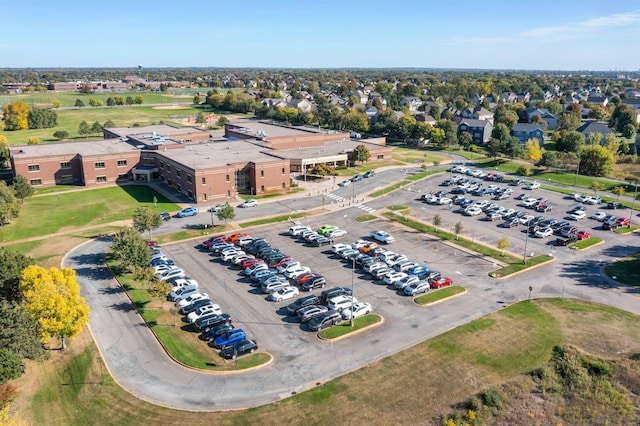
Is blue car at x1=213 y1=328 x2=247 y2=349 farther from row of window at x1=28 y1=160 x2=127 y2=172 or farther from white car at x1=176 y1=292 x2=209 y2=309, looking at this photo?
row of window at x1=28 y1=160 x2=127 y2=172

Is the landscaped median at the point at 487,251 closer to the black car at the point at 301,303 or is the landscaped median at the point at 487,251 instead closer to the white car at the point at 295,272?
the white car at the point at 295,272

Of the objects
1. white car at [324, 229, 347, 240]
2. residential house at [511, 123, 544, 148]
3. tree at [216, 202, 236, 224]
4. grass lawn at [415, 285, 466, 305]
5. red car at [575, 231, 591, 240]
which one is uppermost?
residential house at [511, 123, 544, 148]

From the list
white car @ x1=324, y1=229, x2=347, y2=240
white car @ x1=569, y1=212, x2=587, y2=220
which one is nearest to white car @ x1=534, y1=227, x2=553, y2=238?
white car @ x1=569, y1=212, x2=587, y2=220

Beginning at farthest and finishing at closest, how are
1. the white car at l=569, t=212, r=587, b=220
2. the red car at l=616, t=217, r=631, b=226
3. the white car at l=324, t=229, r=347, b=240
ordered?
the white car at l=569, t=212, r=587, b=220
the red car at l=616, t=217, r=631, b=226
the white car at l=324, t=229, r=347, b=240

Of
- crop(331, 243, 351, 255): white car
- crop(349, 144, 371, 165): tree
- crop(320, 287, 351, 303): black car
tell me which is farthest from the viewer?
crop(349, 144, 371, 165): tree

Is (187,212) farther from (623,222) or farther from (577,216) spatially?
(623,222)

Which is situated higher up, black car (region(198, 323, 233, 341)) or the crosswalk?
the crosswalk

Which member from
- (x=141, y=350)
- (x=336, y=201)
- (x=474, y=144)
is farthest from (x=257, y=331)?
(x=474, y=144)
